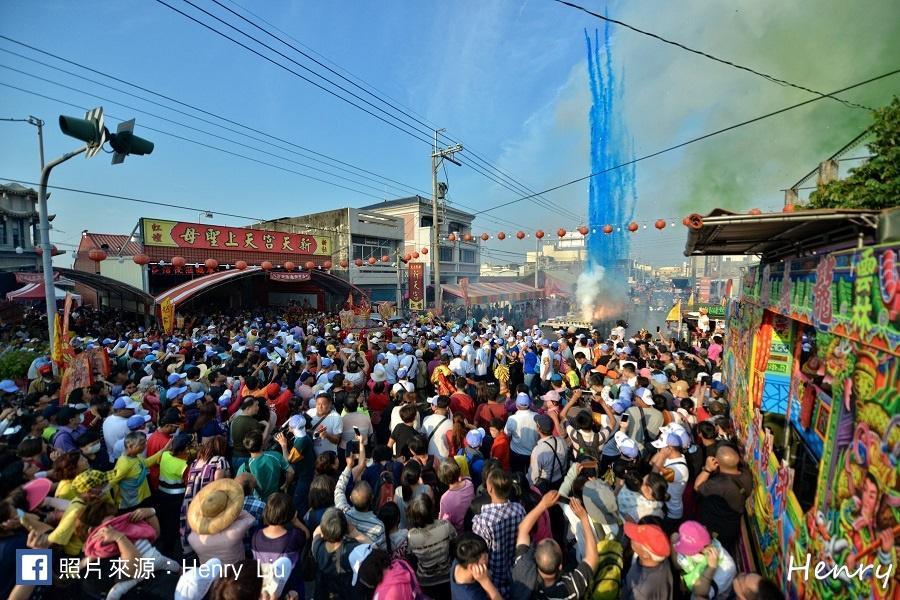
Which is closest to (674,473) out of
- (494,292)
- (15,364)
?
(15,364)

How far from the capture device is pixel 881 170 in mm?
9328

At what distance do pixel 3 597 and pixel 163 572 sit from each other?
105 cm

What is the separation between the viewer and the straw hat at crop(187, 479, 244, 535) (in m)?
2.83

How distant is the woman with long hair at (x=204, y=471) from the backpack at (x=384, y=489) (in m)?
1.36

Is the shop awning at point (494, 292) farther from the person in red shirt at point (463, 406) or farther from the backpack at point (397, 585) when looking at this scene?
the backpack at point (397, 585)

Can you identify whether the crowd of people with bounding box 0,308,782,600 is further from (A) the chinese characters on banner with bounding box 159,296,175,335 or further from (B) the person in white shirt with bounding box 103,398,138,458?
(A) the chinese characters on banner with bounding box 159,296,175,335

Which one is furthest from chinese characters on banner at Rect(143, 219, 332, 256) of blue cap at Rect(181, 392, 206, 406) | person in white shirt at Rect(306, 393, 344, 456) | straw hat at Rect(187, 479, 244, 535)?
straw hat at Rect(187, 479, 244, 535)

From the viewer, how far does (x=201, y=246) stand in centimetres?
1994

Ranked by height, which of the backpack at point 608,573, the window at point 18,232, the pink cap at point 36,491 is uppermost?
the window at point 18,232

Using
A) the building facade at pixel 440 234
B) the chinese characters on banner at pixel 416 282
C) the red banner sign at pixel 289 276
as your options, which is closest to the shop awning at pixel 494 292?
the building facade at pixel 440 234

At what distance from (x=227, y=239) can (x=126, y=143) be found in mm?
16992

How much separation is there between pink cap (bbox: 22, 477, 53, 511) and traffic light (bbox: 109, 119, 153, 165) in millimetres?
4541

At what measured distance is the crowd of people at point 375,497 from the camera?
8.41 ft

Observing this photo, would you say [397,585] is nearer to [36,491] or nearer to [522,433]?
[522,433]
